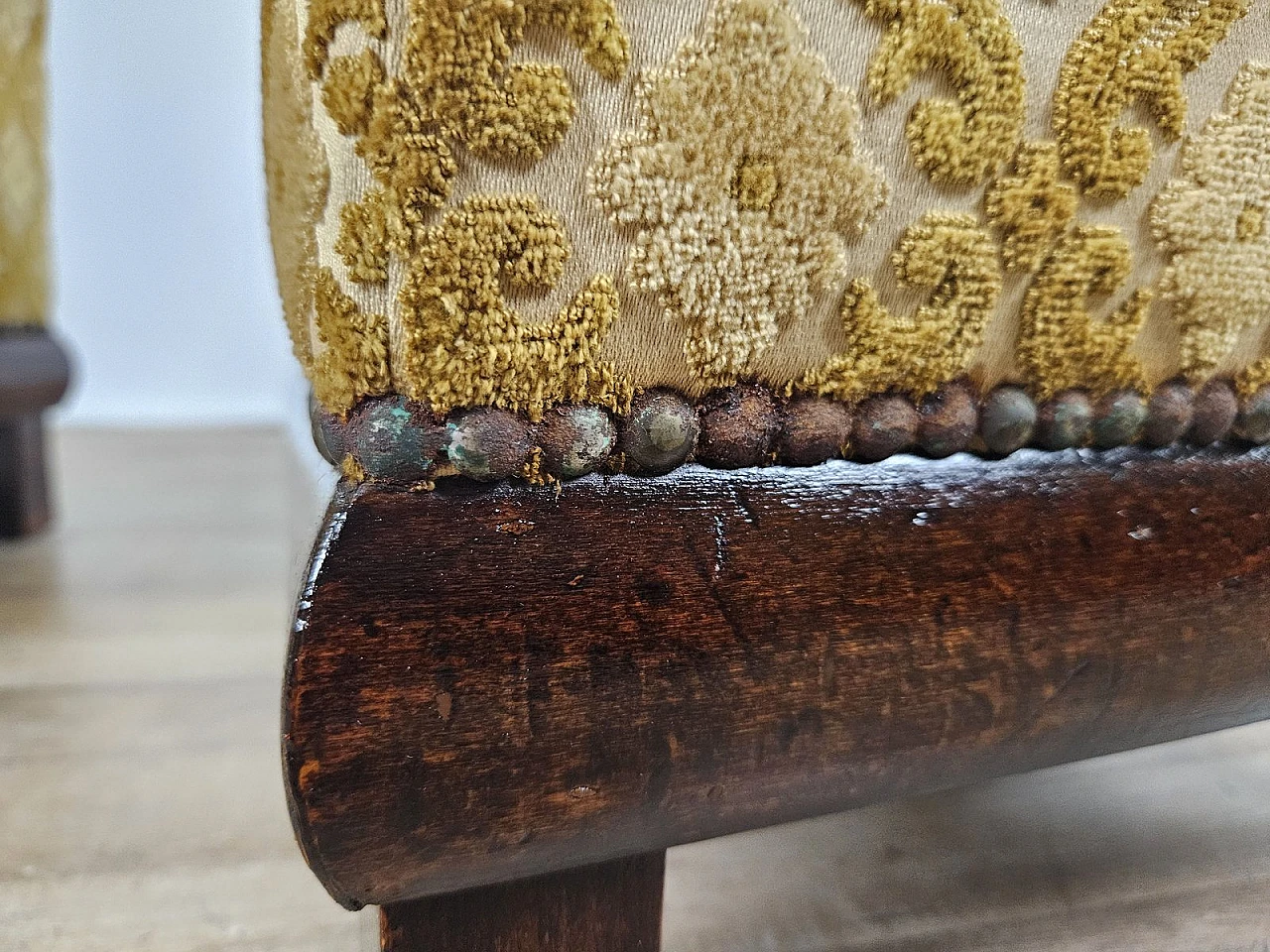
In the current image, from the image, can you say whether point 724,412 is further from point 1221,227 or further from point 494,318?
point 1221,227

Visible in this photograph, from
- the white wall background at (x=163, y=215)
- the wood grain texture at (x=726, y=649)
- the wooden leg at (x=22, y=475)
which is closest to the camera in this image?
the wood grain texture at (x=726, y=649)

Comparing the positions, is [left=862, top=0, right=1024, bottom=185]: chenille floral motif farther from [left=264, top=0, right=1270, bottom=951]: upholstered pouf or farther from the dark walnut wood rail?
the dark walnut wood rail

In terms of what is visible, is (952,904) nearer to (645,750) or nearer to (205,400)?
(645,750)

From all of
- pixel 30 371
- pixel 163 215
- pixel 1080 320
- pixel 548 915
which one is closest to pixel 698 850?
pixel 548 915

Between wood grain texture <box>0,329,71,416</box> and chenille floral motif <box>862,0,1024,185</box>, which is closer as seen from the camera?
chenille floral motif <box>862,0,1024,185</box>

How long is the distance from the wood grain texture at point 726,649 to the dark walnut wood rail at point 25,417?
2.82 ft

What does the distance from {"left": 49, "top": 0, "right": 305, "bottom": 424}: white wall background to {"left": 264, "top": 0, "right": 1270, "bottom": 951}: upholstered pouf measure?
4.99 feet

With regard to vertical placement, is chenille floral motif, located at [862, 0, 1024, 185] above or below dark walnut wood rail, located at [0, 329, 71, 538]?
above

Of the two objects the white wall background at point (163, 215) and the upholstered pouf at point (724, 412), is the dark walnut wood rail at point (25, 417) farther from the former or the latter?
the upholstered pouf at point (724, 412)

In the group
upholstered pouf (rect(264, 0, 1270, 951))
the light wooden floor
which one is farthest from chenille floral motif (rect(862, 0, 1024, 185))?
the light wooden floor

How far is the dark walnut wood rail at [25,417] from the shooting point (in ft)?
3.01

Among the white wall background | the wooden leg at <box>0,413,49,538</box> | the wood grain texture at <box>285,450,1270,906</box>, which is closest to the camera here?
the wood grain texture at <box>285,450,1270,906</box>

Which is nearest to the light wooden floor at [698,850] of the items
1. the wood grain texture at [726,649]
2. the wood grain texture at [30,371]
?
the wood grain texture at [726,649]

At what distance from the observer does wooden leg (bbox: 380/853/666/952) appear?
0.27m
